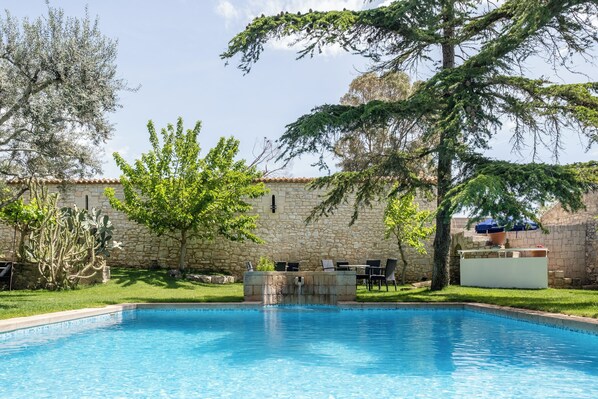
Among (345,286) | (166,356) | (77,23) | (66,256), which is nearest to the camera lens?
(166,356)

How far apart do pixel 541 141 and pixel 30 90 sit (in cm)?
1178

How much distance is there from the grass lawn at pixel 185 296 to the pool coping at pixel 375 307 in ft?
1.42

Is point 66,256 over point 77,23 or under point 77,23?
under

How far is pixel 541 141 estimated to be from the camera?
13.5 metres

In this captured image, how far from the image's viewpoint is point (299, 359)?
7184 millimetres

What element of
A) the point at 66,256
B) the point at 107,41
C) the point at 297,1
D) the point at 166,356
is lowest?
the point at 166,356

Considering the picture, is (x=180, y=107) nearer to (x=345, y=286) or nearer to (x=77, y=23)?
(x=77, y=23)

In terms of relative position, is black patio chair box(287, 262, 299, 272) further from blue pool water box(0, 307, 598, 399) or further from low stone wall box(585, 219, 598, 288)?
low stone wall box(585, 219, 598, 288)

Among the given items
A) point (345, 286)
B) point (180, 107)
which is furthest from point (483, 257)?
point (180, 107)

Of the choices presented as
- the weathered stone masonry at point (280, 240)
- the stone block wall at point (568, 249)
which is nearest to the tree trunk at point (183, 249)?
the weathered stone masonry at point (280, 240)

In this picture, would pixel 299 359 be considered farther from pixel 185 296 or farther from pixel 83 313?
pixel 185 296

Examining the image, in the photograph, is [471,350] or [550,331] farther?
[550,331]

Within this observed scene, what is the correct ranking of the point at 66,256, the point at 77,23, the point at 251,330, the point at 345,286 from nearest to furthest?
the point at 251,330
the point at 77,23
the point at 345,286
the point at 66,256

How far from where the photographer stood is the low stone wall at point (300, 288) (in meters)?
13.0
